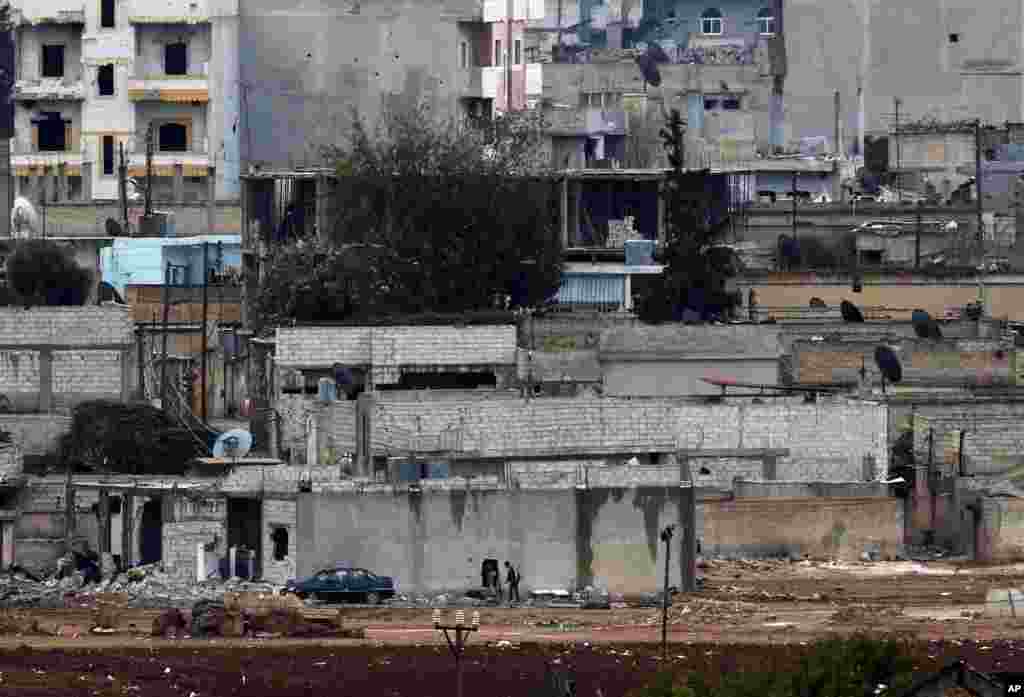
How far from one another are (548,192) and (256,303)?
19.8 feet

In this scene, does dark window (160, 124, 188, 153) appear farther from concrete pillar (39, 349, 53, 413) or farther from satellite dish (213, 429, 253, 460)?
satellite dish (213, 429, 253, 460)

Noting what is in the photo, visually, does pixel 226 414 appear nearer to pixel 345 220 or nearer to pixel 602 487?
pixel 345 220

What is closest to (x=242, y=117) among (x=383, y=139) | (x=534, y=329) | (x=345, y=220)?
(x=383, y=139)

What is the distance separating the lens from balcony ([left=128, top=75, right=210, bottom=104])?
91125 millimetres

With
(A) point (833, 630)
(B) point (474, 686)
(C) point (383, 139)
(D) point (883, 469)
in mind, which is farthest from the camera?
(C) point (383, 139)

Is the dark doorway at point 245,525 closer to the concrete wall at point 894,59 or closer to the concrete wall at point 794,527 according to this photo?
the concrete wall at point 794,527

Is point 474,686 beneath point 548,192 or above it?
beneath

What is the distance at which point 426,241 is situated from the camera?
254 ft

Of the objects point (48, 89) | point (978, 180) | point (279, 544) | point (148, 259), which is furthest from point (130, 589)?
point (48, 89)

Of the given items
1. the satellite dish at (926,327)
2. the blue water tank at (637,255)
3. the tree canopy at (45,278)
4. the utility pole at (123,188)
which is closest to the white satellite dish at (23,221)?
the utility pole at (123,188)

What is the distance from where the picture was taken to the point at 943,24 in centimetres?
10206

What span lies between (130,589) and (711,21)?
169 ft

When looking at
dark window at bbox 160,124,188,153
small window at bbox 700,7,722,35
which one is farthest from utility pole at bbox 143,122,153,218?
small window at bbox 700,7,722,35

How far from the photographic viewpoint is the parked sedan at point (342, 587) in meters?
61.5
